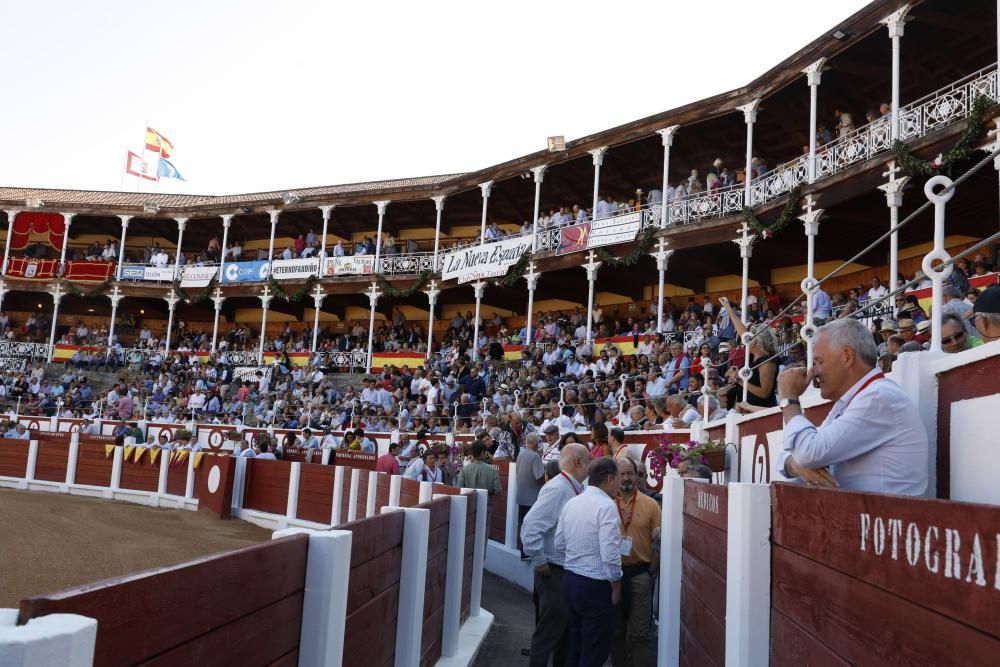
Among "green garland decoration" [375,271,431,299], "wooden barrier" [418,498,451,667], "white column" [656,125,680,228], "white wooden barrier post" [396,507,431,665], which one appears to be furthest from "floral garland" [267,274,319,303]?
"white wooden barrier post" [396,507,431,665]

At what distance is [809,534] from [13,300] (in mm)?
37105

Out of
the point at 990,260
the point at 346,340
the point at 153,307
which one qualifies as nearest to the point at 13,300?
the point at 153,307

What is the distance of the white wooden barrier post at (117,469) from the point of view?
1677 cm

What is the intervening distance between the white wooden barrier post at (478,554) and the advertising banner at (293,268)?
22.0 metres

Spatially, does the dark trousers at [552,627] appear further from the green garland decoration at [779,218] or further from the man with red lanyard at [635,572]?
the green garland decoration at [779,218]

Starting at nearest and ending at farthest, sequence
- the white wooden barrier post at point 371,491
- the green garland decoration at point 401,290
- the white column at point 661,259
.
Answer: the white wooden barrier post at point 371,491 → the white column at point 661,259 → the green garland decoration at point 401,290

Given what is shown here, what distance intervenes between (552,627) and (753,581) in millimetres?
2617

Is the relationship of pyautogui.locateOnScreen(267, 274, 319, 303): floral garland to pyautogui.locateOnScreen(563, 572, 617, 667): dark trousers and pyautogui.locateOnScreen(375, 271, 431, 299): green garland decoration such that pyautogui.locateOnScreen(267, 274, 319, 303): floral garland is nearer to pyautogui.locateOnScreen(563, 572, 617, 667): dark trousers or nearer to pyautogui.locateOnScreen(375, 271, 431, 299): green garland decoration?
pyautogui.locateOnScreen(375, 271, 431, 299): green garland decoration

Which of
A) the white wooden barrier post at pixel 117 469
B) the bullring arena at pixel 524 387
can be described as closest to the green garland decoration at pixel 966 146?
the bullring arena at pixel 524 387

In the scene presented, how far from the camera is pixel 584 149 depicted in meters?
21.0

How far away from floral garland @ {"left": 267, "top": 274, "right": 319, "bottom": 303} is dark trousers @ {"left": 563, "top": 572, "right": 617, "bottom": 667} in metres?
24.1

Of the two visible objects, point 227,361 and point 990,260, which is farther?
point 227,361

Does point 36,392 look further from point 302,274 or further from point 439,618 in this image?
point 439,618

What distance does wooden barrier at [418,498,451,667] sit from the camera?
15.6 ft
